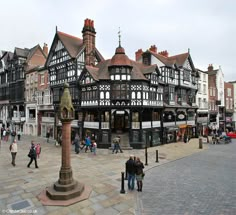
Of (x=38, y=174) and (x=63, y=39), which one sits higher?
(x=63, y=39)

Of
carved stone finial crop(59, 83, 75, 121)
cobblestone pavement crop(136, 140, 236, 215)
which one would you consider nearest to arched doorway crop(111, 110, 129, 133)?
cobblestone pavement crop(136, 140, 236, 215)

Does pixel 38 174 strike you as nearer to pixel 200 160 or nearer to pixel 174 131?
pixel 200 160

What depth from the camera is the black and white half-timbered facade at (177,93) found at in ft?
84.2

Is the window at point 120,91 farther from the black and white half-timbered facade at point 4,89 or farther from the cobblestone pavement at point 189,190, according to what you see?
the black and white half-timbered facade at point 4,89

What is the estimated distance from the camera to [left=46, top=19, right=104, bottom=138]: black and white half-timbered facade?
24234 millimetres

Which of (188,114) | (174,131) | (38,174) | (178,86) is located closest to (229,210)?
(38,174)

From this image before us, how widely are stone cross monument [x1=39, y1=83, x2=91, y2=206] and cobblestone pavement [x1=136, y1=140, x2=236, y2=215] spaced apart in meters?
2.76

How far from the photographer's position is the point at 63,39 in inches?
1005

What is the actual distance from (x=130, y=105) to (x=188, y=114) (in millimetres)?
13835

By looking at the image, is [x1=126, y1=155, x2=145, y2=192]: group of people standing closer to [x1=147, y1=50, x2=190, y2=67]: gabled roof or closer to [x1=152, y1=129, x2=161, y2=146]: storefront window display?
[x1=152, y1=129, x2=161, y2=146]: storefront window display

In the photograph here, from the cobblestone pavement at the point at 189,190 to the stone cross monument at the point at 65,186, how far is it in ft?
9.04

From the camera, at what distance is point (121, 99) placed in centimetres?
2069

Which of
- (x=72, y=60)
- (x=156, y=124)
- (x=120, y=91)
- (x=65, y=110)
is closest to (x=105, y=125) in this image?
(x=120, y=91)

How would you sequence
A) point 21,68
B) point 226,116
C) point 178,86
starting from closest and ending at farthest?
1. point 178,86
2. point 21,68
3. point 226,116
